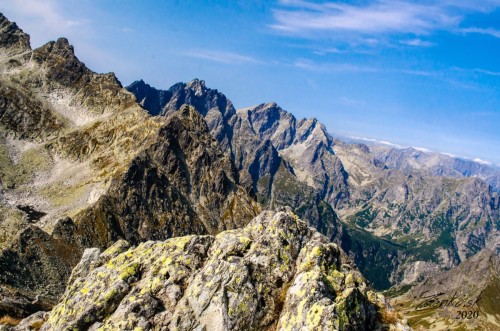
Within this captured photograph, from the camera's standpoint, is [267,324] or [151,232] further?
[151,232]

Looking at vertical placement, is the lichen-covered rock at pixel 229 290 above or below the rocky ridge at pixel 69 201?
above

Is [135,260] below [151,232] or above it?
above

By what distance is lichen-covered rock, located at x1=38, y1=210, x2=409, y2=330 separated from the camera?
24.8 m

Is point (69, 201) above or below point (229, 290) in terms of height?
below

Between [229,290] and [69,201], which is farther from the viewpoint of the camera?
[69,201]

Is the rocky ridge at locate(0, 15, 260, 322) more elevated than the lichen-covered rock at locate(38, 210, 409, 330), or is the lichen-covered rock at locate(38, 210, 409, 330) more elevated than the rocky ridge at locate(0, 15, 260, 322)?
the lichen-covered rock at locate(38, 210, 409, 330)

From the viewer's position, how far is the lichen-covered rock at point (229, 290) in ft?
81.4

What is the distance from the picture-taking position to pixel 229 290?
1030 inches

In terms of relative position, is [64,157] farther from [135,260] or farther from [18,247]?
[135,260]

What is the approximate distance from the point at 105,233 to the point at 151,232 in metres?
27.8

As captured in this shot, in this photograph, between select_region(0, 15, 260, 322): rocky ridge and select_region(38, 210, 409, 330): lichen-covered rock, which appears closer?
select_region(38, 210, 409, 330): lichen-covered rock

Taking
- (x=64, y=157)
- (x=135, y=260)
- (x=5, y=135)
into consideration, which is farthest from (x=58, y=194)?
(x=135, y=260)

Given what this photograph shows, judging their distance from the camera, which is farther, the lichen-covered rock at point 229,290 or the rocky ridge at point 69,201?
the rocky ridge at point 69,201

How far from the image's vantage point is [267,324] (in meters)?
25.3
